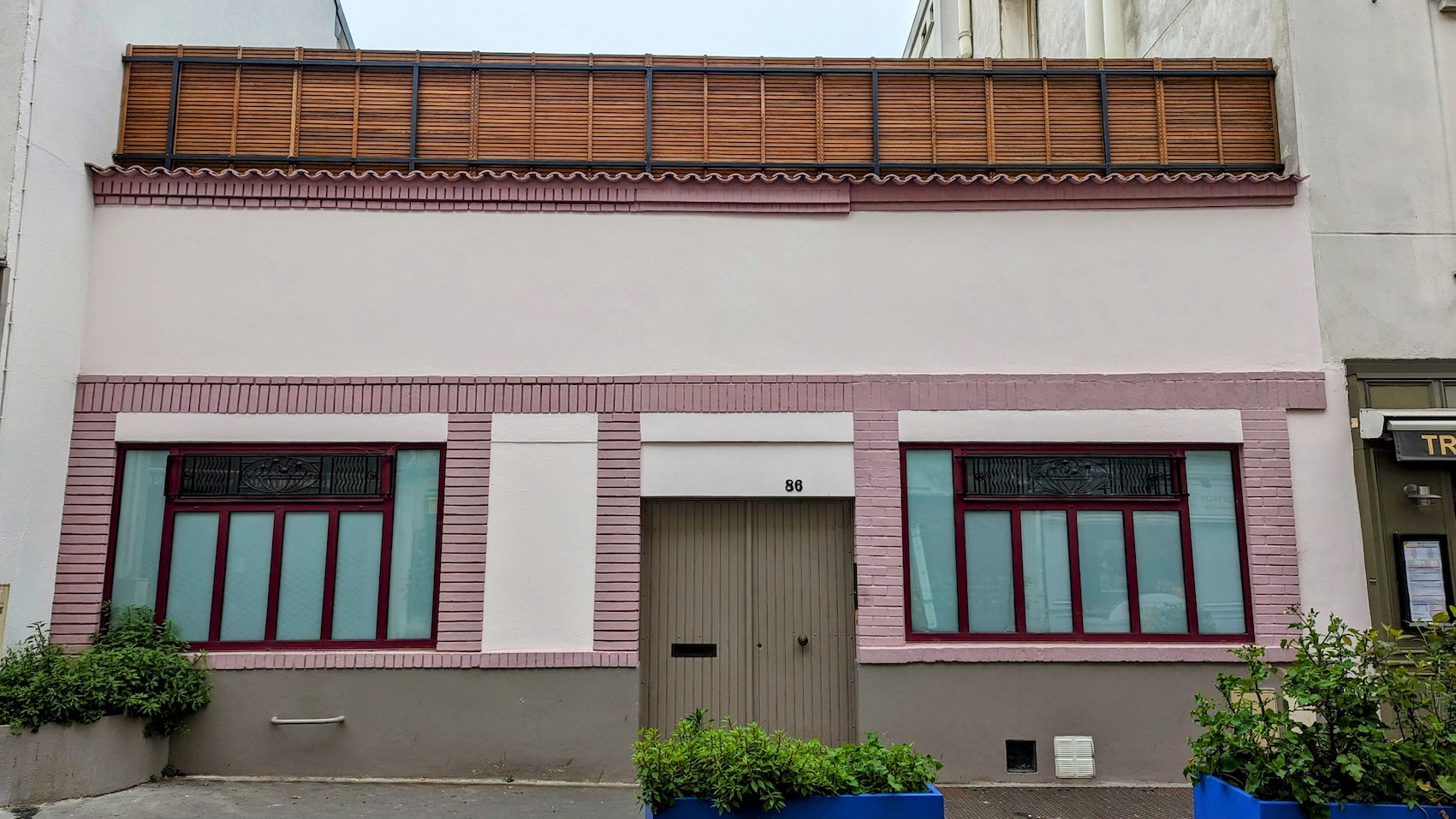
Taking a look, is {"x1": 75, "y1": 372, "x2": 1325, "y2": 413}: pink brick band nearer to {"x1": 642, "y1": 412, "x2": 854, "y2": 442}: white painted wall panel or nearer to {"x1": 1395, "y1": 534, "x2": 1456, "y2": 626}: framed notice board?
{"x1": 642, "y1": 412, "x2": 854, "y2": 442}: white painted wall panel

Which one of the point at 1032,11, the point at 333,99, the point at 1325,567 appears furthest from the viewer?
the point at 1032,11

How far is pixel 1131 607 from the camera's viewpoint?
9000mm

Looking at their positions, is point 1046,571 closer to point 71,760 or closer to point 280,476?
point 280,476

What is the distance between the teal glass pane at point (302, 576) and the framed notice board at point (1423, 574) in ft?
29.8

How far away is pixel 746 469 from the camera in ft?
29.6

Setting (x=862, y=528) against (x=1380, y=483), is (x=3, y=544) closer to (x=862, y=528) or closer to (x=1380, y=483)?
(x=862, y=528)

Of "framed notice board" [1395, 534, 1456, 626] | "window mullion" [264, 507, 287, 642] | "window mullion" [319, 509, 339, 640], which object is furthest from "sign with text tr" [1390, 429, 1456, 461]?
"window mullion" [264, 507, 287, 642]

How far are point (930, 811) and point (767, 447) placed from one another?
4097 millimetres

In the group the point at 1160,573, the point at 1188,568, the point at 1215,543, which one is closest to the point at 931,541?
the point at 1160,573

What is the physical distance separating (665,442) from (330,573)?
304 centimetres

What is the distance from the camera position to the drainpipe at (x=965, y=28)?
63.2 ft

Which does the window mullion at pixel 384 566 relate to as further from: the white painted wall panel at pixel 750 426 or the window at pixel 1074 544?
the window at pixel 1074 544

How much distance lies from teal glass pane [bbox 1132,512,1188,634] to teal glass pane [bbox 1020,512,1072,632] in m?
0.61

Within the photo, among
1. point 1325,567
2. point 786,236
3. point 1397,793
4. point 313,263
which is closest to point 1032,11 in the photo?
point 786,236
